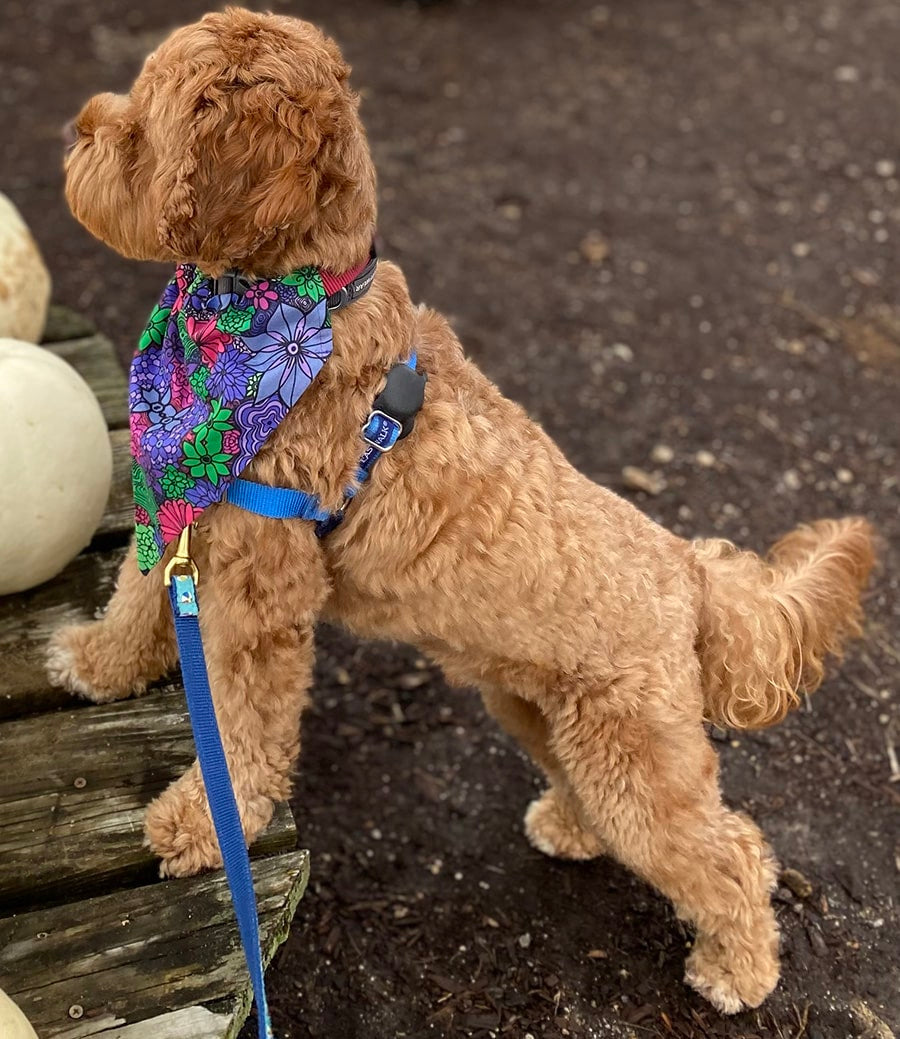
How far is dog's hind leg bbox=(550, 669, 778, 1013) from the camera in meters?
2.70

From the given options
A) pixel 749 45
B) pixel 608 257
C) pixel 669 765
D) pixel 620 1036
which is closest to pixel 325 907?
pixel 620 1036

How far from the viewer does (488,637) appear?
2578mm

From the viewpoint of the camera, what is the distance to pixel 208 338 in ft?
7.73

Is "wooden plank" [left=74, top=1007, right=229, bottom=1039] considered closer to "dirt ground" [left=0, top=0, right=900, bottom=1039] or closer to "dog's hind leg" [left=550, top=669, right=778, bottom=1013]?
"dirt ground" [left=0, top=0, right=900, bottom=1039]

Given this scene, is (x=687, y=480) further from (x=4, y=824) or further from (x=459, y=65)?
(x=459, y=65)

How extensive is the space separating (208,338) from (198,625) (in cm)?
63

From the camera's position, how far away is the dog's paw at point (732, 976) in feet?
9.84

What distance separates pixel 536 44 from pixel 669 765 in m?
6.89

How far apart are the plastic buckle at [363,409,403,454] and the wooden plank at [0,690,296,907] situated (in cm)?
105

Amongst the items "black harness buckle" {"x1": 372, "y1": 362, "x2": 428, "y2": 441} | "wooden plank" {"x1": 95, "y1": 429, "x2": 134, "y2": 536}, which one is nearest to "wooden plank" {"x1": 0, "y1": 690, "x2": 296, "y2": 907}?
"wooden plank" {"x1": 95, "y1": 429, "x2": 134, "y2": 536}

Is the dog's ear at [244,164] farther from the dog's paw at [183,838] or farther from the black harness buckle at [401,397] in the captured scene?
the dog's paw at [183,838]

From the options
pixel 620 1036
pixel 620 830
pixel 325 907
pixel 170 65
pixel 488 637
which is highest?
pixel 170 65

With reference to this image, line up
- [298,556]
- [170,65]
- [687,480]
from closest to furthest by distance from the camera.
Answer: [170,65]
[298,556]
[687,480]

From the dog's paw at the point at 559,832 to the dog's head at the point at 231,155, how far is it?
6.45ft
